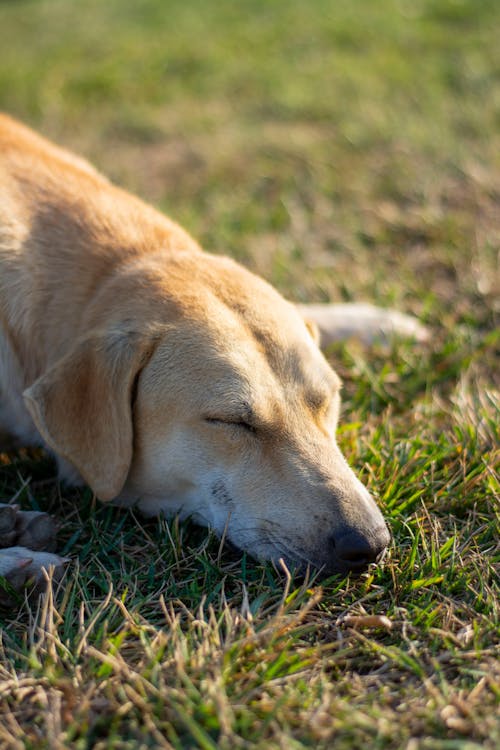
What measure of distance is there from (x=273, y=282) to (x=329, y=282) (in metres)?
0.37

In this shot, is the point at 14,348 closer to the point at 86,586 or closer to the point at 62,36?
the point at 86,586

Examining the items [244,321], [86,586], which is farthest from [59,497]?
[244,321]

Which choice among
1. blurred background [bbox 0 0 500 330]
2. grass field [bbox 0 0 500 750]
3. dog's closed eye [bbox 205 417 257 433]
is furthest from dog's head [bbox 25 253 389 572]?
blurred background [bbox 0 0 500 330]

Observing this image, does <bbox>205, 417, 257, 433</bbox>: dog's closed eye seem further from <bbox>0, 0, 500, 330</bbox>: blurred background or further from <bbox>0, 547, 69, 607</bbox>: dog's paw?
<bbox>0, 0, 500, 330</bbox>: blurred background

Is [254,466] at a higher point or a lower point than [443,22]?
lower

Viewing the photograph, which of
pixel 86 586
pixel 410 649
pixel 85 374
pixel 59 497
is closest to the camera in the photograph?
pixel 410 649

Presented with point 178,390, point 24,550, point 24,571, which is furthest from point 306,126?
point 24,571

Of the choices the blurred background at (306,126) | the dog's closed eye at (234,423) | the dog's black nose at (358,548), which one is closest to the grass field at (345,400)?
the blurred background at (306,126)

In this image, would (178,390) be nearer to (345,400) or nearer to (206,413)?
(206,413)

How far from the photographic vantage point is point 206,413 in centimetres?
310

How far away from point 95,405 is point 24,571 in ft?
2.20

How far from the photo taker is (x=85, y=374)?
3.22 meters

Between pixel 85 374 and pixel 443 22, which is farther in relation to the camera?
pixel 443 22

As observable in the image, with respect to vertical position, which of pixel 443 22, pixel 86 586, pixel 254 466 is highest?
pixel 443 22
